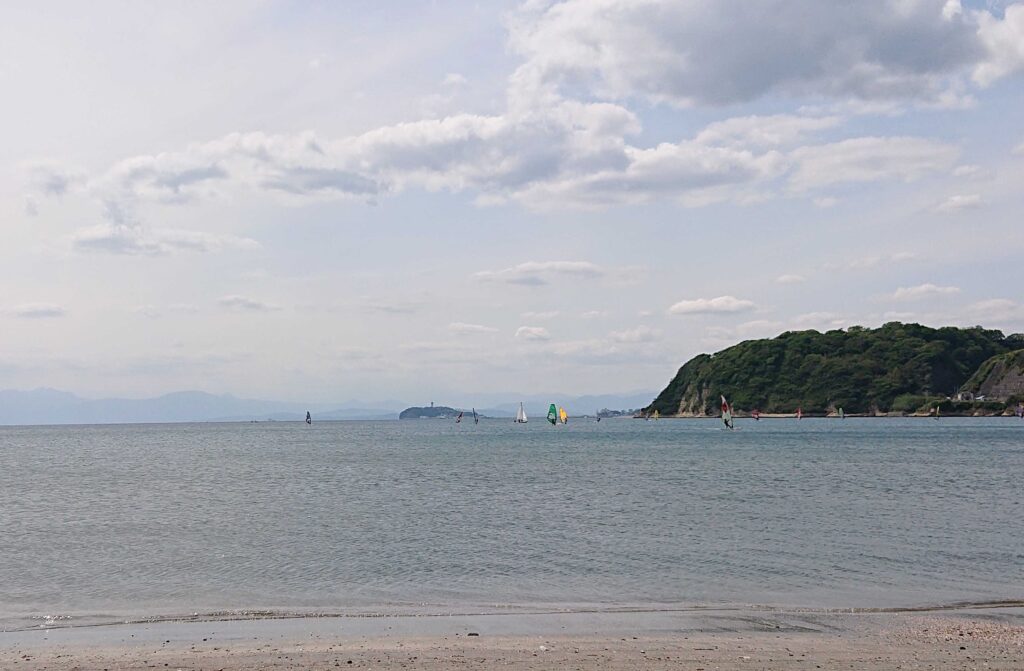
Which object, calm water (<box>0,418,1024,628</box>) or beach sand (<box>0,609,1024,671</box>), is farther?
calm water (<box>0,418,1024,628</box>)

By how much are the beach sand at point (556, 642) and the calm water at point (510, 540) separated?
245 cm

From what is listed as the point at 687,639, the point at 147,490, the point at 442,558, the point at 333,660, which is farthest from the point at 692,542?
the point at 147,490

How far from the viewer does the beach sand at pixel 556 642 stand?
58.9 ft

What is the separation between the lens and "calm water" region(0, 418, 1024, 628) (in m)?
26.8

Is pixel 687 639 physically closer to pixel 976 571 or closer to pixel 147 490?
pixel 976 571

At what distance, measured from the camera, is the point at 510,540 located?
37.7 m

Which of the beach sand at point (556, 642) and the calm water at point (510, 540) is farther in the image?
the calm water at point (510, 540)

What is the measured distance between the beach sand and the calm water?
96.5 inches

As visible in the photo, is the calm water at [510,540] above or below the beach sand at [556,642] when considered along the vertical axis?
below

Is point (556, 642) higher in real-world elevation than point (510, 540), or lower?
higher

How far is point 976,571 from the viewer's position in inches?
1150

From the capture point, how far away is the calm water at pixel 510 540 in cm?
2677

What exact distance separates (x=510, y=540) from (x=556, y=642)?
17880 mm

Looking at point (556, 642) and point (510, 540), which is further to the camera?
point (510, 540)
